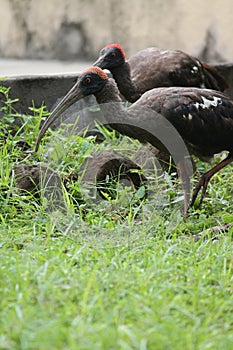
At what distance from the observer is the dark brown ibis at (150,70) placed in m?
7.29

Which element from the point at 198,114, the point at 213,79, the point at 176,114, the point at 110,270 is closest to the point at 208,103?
the point at 198,114

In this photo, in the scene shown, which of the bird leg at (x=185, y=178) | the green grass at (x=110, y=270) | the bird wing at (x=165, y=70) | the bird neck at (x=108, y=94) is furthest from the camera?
the bird wing at (x=165, y=70)

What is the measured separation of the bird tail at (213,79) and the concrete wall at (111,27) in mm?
3837

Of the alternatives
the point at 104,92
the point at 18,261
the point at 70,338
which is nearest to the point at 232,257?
the point at 18,261

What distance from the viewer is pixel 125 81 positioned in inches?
289

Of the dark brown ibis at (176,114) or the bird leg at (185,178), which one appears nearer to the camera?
the dark brown ibis at (176,114)

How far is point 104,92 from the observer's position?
652cm

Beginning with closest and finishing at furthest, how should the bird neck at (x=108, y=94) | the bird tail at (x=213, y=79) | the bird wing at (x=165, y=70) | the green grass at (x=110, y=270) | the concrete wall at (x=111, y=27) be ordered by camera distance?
the green grass at (x=110, y=270) < the bird neck at (x=108, y=94) < the bird wing at (x=165, y=70) < the bird tail at (x=213, y=79) < the concrete wall at (x=111, y=27)

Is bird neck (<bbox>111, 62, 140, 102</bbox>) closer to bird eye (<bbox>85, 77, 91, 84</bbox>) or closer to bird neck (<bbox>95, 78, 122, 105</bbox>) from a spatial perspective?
bird neck (<bbox>95, 78, 122, 105</bbox>)

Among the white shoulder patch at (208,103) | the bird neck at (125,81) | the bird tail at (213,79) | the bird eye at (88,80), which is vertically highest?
the bird eye at (88,80)

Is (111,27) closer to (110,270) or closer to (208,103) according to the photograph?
(208,103)

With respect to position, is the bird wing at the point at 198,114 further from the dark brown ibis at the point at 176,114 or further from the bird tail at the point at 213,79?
the bird tail at the point at 213,79

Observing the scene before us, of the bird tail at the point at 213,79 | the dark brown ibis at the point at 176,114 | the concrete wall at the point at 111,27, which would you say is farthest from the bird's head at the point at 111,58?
the concrete wall at the point at 111,27

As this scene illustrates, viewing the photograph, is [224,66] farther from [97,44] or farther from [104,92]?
[97,44]
